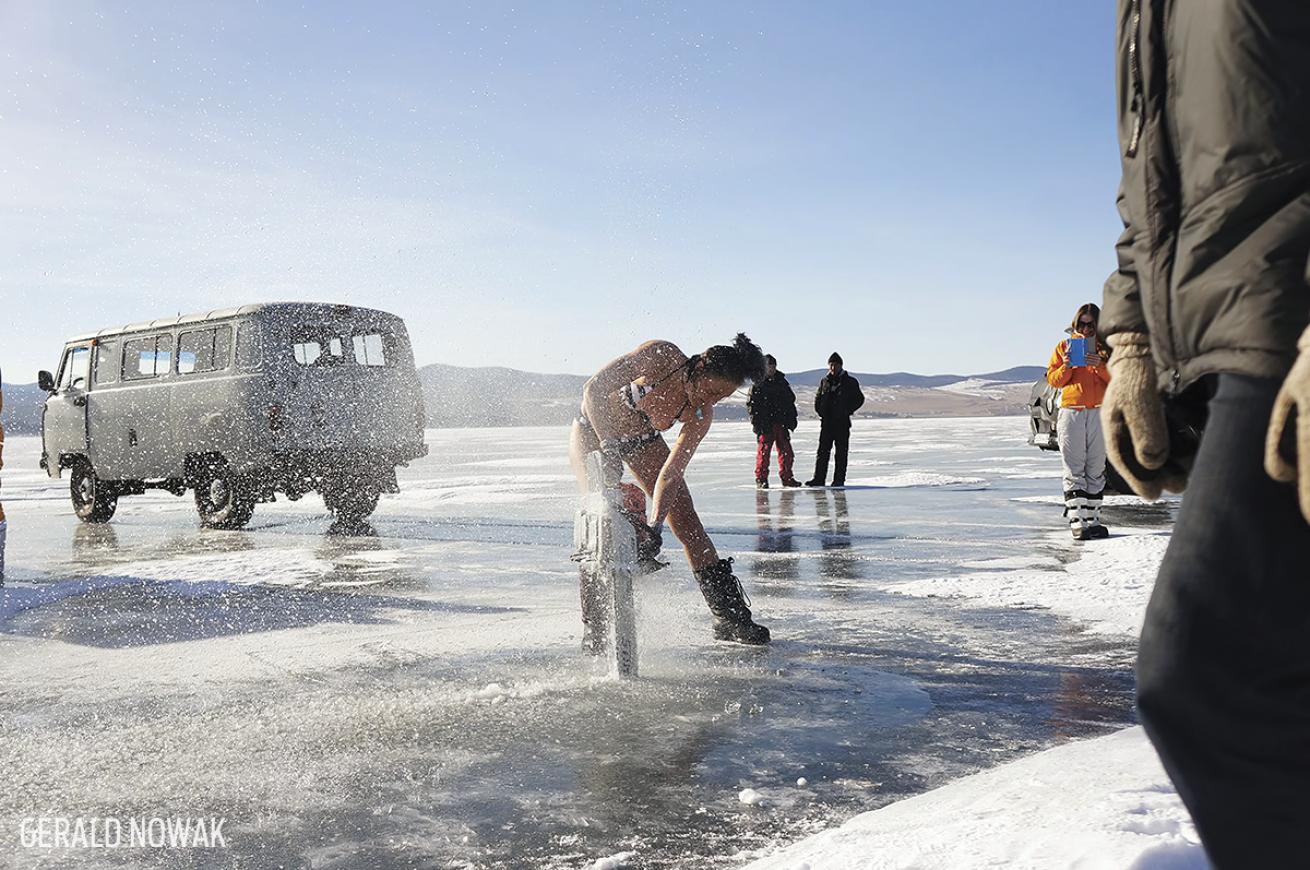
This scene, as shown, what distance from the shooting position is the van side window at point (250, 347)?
36.5 ft

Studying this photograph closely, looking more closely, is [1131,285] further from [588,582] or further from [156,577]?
[156,577]

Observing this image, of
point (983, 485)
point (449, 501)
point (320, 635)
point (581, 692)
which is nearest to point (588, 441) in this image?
point (581, 692)

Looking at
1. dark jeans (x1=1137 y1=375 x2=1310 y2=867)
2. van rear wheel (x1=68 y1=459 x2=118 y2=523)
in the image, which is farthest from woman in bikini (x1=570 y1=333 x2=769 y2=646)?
van rear wheel (x1=68 y1=459 x2=118 y2=523)

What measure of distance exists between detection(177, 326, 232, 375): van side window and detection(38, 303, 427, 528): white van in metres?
0.02

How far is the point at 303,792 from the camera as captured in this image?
10.5 feet

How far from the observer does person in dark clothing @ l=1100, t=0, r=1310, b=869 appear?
3.98ft

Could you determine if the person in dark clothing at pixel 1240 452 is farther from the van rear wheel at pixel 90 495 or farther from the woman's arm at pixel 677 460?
the van rear wheel at pixel 90 495

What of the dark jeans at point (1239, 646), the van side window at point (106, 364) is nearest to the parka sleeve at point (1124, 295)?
the dark jeans at point (1239, 646)

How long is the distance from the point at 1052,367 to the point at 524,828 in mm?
7420

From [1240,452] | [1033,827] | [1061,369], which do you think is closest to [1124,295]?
[1240,452]

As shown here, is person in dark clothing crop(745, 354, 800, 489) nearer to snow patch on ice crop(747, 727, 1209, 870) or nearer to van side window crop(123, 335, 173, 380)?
van side window crop(123, 335, 173, 380)

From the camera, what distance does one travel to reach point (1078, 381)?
8.95 meters

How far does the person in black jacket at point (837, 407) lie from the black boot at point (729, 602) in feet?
34.0

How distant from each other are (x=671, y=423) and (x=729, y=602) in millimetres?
893
